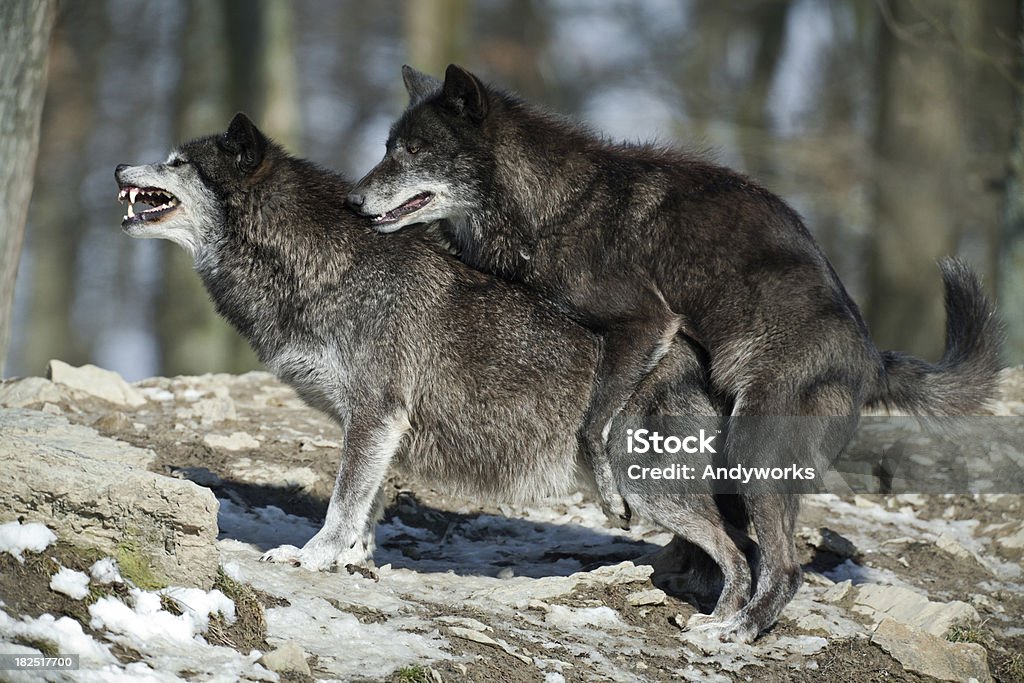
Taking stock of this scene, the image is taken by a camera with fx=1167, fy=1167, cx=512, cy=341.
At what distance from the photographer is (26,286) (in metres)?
21.1

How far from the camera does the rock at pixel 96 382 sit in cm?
797

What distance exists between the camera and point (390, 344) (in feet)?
19.7

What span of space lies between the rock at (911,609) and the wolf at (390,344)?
0.82 metres

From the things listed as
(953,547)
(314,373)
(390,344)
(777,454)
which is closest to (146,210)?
(314,373)

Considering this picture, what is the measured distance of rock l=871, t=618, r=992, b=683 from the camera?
545 centimetres

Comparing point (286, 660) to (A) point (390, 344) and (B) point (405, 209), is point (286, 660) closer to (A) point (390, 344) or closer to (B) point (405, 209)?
(A) point (390, 344)

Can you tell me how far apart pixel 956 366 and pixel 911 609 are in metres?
1.31

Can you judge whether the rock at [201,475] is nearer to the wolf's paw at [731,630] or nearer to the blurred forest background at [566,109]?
the wolf's paw at [731,630]

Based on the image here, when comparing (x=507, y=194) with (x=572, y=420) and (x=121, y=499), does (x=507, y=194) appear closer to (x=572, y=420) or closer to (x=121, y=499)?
(x=572, y=420)

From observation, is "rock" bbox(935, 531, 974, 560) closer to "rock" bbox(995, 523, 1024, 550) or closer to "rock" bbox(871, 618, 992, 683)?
"rock" bbox(995, 523, 1024, 550)

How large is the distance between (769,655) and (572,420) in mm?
1519

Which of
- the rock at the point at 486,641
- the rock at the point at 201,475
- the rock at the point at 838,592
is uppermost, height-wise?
the rock at the point at 838,592

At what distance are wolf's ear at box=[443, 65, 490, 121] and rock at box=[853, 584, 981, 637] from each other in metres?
3.36

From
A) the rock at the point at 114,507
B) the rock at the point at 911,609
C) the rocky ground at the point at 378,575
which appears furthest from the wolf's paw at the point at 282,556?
the rock at the point at 911,609
